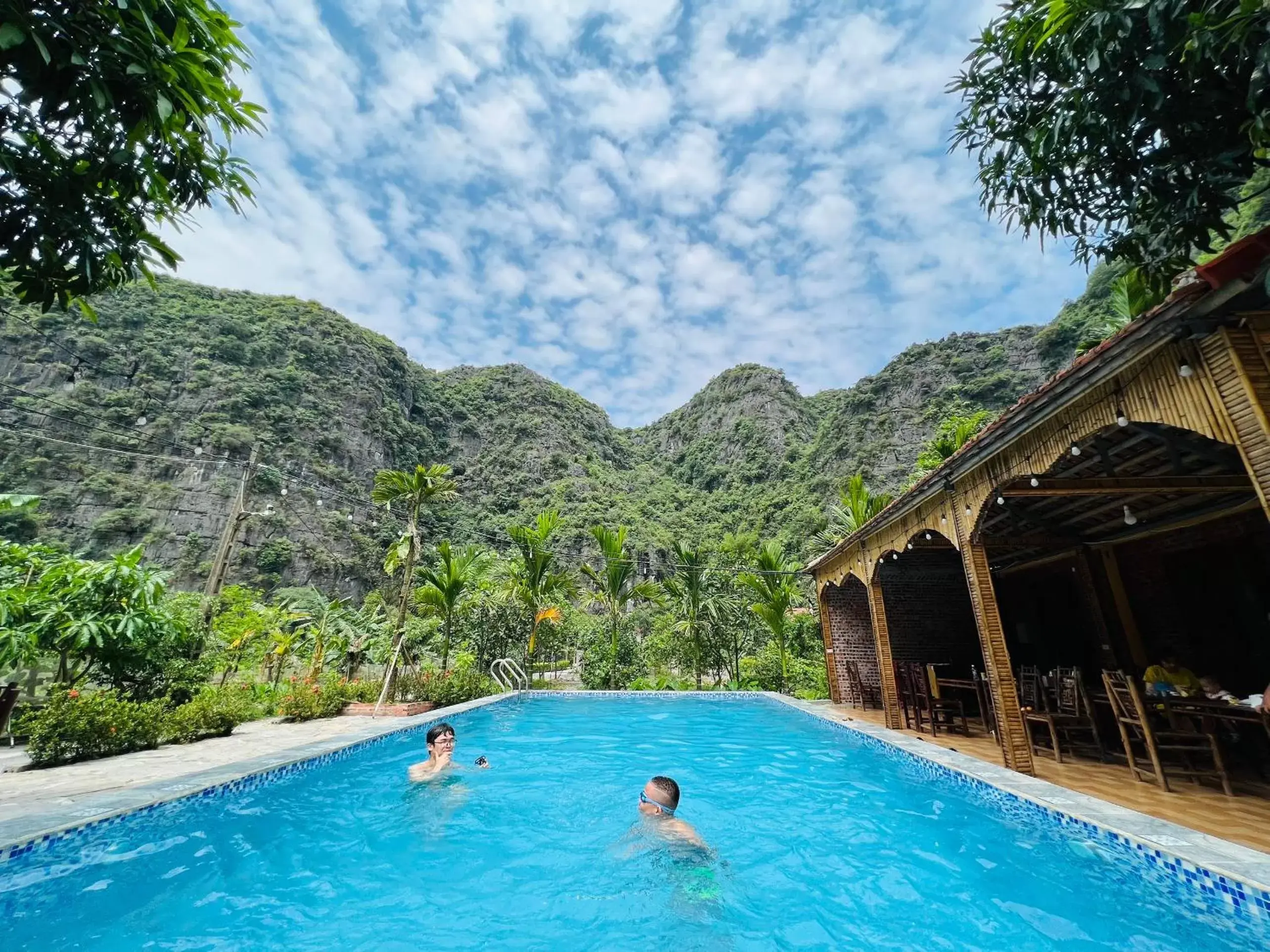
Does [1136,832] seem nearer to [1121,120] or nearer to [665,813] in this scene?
[665,813]

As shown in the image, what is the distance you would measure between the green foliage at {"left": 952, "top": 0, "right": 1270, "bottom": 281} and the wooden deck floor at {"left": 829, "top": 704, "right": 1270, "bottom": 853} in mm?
4292

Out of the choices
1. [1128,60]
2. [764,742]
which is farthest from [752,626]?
[1128,60]

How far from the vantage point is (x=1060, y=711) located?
668cm

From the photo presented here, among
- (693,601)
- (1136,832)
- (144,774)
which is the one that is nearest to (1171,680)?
(1136,832)

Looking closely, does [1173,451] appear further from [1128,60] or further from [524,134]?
[524,134]

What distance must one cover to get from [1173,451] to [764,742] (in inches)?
275

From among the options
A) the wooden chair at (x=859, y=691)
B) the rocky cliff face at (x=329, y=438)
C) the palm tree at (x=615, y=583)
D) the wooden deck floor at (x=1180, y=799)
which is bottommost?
the wooden deck floor at (x=1180, y=799)

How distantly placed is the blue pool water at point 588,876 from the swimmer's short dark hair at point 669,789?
1.44 feet

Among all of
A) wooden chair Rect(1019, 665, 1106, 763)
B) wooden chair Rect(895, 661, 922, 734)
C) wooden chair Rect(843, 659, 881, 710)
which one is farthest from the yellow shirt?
wooden chair Rect(843, 659, 881, 710)

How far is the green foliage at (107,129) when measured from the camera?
2.49 meters

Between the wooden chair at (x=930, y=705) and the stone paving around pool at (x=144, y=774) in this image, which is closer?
the stone paving around pool at (x=144, y=774)

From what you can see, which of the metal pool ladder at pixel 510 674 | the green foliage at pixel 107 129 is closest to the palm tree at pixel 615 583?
the metal pool ladder at pixel 510 674

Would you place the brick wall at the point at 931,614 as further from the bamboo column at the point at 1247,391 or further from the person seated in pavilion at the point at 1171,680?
the bamboo column at the point at 1247,391

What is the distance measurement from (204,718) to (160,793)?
13.3ft
